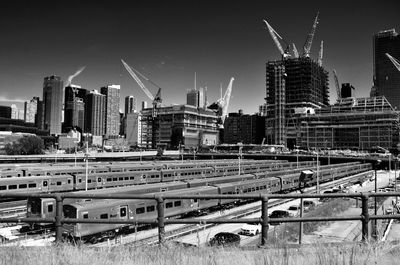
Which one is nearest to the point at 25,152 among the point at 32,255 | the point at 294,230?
the point at 294,230

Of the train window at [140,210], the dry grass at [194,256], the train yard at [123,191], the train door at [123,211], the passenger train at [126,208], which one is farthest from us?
the train window at [140,210]

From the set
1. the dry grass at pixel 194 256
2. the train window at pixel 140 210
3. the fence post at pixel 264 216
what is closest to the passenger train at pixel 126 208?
the train window at pixel 140 210

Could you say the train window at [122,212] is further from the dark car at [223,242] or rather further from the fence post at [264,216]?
the fence post at [264,216]

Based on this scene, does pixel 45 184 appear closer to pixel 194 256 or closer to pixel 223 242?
pixel 223 242

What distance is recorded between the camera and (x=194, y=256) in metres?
7.82

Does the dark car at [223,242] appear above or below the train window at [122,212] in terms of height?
above

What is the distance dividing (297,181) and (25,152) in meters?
127

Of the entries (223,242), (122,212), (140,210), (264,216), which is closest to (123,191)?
A: (140,210)

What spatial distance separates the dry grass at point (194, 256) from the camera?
293 inches

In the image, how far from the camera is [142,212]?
3133cm

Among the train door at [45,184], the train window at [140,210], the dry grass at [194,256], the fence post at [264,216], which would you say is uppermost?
the fence post at [264,216]

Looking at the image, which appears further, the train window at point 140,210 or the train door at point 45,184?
the train door at point 45,184

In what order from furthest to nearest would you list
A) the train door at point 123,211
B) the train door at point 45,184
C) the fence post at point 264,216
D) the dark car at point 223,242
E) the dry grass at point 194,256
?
the train door at point 45,184
the train door at point 123,211
the dark car at point 223,242
the fence post at point 264,216
the dry grass at point 194,256

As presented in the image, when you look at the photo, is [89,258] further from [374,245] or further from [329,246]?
[374,245]
